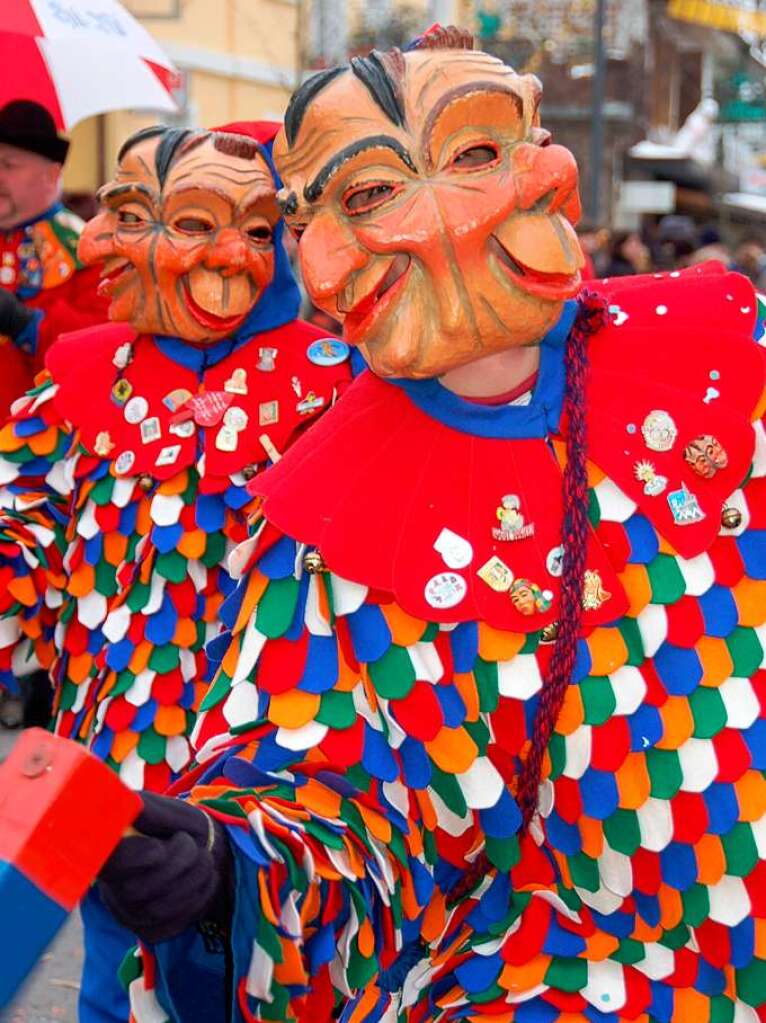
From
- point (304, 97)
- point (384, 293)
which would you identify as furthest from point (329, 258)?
point (304, 97)

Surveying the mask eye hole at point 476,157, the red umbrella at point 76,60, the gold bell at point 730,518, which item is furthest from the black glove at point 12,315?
the gold bell at point 730,518

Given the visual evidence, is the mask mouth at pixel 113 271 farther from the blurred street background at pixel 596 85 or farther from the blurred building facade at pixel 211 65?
the blurred building facade at pixel 211 65

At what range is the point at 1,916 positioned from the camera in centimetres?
127

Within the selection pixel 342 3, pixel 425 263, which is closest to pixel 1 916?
pixel 425 263

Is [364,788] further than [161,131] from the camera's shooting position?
No

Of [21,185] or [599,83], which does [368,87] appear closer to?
[21,185]

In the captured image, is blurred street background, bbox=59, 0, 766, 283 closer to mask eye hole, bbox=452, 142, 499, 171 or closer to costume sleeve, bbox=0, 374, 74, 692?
costume sleeve, bbox=0, 374, 74, 692

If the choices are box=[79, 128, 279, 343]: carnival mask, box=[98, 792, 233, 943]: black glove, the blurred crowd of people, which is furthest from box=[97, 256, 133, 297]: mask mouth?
the blurred crowd of people

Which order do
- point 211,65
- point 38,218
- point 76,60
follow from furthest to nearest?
→ point 211,65 < point 76,60 < point 38,218

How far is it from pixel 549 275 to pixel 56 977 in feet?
9.09

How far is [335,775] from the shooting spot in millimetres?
1798

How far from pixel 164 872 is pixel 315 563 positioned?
20.6 inches

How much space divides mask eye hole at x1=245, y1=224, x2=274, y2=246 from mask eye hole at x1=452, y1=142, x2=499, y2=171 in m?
1.35

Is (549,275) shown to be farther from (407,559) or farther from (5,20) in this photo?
(5,20)
